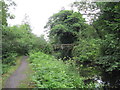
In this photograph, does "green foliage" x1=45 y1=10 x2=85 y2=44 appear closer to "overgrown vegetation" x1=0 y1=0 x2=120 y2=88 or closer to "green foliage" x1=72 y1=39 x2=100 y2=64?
"overgrown vegetation" x1=0 y1=0 x2=120 y2=88

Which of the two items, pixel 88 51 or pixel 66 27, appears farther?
pixel 66 27

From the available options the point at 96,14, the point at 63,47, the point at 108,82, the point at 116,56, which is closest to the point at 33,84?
Result: the point at 116,56

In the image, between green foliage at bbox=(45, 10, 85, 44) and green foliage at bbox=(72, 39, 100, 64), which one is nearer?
green foliage at bbox=(72, 39, 100, 64)

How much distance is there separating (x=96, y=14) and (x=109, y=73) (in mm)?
4577

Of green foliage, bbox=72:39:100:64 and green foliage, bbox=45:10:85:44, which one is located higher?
green foliage, bbox=45:10:85:44

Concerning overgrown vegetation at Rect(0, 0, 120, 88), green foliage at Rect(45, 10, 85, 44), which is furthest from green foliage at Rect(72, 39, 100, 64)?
green foliage at Rect(45, 10, 85, 44)

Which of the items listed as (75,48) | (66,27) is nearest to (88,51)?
(75,48)

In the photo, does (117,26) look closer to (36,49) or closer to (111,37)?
(111,37)

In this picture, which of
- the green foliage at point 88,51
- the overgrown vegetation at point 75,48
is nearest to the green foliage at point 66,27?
the overgrown vegetation at point 75,48

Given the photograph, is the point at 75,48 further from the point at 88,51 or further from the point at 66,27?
the point at 66,27

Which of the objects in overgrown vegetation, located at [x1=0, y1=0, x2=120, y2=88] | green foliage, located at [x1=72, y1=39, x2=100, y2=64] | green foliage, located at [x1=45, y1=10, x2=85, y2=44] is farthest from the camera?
green foliage, located at [x1=45, y1=10, x2=85, y2=44]

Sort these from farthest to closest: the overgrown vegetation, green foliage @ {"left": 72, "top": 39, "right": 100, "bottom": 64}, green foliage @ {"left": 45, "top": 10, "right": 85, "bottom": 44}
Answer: green foliage @ {"left": 45, "top": 10, "right": 85, "bottom": 44} → green foliage @ {"left": 72, "top": 39, "right": 100, "bottom": 64} → the overgrown vegetation

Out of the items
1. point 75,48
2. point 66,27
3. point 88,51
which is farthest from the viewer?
point 66,27

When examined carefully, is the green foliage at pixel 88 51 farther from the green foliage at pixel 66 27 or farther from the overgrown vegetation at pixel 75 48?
the green foliage at pixel 66 27
